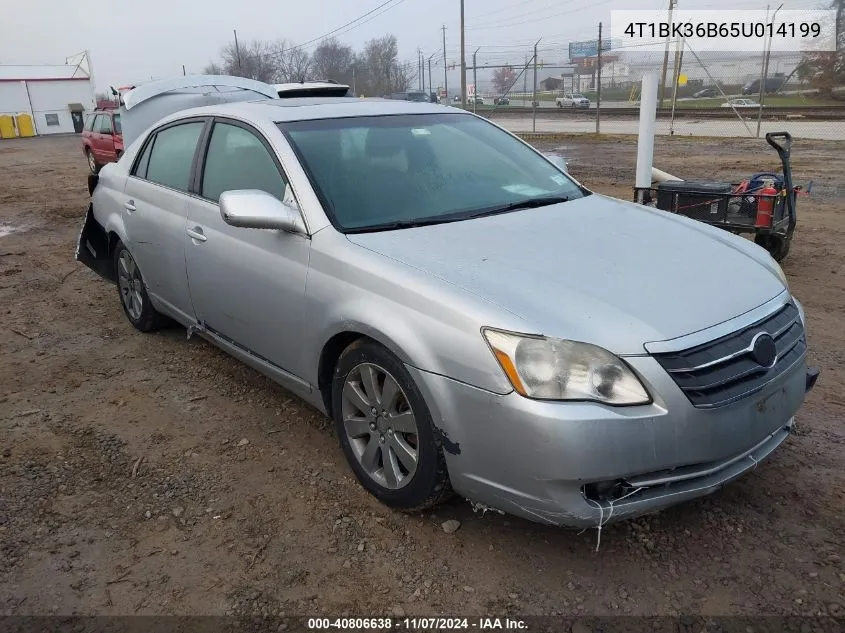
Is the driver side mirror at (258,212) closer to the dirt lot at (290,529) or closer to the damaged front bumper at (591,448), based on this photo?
the damaged front bumper at (591,448)

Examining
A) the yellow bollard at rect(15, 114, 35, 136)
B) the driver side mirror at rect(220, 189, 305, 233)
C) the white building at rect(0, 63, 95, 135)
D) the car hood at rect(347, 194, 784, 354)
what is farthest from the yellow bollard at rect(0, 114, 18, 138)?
the car hood at rect(347, 194, 784, 354)

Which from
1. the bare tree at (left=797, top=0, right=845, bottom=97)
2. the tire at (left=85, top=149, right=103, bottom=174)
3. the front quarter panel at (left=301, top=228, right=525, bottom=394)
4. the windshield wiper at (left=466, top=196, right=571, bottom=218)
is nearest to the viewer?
the front quarter panel at (left=301, top=228, right=525, bottom=394)

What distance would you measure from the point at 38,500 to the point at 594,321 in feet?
8.35

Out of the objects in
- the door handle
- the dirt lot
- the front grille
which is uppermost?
the door handle

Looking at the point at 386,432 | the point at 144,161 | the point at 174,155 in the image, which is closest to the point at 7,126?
the point at 144,161

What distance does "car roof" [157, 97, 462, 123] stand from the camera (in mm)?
3598

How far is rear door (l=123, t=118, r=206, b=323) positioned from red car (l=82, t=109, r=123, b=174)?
10896 mm

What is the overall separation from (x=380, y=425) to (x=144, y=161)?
3.01m

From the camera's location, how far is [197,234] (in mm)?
3809

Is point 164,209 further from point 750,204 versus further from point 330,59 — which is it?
point 330,59

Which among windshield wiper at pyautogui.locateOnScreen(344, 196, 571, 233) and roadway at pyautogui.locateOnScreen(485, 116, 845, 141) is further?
roadway at pyautogui.locateOnScreen(485, 116, 845, 141)

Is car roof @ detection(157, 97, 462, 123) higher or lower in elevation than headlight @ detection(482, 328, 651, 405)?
higher

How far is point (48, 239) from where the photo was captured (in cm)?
897

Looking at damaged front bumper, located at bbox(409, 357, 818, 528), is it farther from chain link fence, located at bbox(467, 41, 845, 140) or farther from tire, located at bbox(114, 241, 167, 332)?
chain link fence, located at bbox(467, 41, 845, 140)
